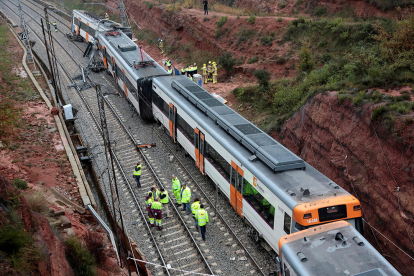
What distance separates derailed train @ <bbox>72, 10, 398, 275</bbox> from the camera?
9.99 metres

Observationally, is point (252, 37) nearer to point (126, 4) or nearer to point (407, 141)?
point (407, 141)

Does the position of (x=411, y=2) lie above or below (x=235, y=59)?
above

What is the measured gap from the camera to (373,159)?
41.9 feet

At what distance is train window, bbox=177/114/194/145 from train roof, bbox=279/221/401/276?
27.6 ft

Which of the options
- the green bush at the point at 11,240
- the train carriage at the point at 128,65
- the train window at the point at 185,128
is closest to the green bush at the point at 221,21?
the train carriage at the point at 128,65

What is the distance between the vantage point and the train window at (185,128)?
659 inches

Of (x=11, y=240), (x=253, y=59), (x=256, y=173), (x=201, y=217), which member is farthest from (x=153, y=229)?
(x=253, y=59)

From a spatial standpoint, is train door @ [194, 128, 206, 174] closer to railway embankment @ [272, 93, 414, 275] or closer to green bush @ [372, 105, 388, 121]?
railway embankment @ [272, 93, 414, 275]

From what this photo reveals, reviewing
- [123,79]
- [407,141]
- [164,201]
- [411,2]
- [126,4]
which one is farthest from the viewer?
[126,4]

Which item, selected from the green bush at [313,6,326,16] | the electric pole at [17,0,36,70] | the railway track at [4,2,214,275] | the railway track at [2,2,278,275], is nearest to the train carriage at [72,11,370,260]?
the railway track at [2,2,278,275]

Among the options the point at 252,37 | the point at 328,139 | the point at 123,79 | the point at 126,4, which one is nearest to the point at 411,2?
the point at 252,37

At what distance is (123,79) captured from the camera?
24.8m

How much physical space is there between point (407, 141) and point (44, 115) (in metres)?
20.9

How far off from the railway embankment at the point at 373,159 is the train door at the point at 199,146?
178 inches
